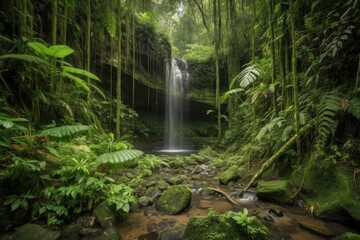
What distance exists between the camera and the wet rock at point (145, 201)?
2.90 meters

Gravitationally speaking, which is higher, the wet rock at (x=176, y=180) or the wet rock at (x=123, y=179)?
the wet rock at (x=123, y=179)

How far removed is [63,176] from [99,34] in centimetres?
543

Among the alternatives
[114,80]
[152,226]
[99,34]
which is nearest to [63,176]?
[152,226]

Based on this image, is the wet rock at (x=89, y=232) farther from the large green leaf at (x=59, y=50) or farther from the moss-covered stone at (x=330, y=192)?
the moss-covered stone at (x=330, y=192)

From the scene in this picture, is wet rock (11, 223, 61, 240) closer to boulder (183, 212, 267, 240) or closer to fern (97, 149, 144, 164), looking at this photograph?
Result: fern (97, 149, 144, 164)

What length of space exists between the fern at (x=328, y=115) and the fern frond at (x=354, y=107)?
0.16 m

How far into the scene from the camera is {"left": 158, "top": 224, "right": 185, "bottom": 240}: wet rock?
2088 mm

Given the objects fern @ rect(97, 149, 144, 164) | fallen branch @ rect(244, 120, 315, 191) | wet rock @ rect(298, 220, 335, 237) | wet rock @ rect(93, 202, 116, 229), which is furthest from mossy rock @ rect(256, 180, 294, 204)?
wet rock @ rect(93, 202, 116, 229)

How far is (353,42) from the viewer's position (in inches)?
118

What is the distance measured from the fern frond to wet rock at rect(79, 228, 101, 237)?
3.16 m

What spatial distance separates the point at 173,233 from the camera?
213 centimetres

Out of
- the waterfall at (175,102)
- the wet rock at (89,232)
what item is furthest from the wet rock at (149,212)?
the waterfall at (175,102)

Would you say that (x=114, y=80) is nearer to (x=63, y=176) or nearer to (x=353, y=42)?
(x=63, y=176)

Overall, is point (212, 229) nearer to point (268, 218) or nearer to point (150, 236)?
point (150, 236)
